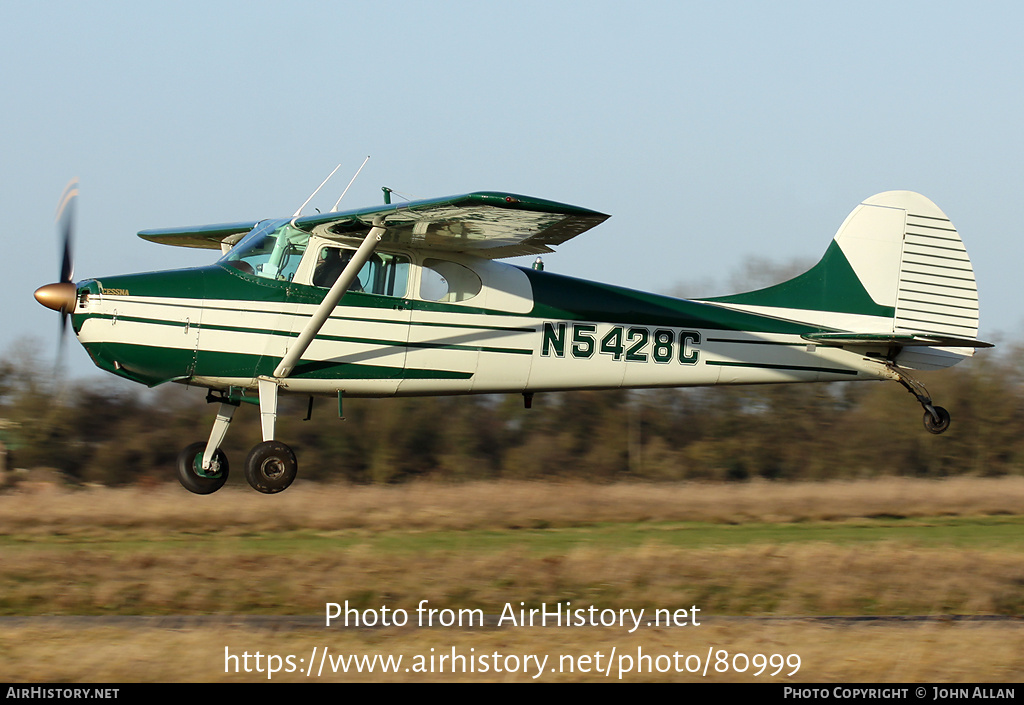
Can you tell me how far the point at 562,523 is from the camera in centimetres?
1499

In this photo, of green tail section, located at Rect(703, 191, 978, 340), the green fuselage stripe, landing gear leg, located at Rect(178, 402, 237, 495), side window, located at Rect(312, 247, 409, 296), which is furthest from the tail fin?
landing gear leg, located at Rect(178, 402, 237, 495)

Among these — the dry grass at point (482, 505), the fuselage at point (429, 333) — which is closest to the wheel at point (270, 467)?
the fuselage at point (429, 333)

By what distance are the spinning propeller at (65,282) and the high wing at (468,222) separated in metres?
2.17

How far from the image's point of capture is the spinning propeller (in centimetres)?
979

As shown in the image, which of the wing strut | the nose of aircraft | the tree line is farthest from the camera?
the tree line

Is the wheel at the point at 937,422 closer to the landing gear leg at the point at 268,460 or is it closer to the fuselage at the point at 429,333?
the fuselage at the point at 429,333

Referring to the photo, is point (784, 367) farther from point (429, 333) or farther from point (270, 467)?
point (270, 467)

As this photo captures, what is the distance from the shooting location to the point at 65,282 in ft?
33.0

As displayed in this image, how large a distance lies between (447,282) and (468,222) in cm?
129

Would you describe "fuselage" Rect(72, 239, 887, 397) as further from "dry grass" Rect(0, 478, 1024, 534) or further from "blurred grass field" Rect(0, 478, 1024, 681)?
"dry grass" Rect(0, 478, 1024, 534)

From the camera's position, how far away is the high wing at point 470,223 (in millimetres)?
8562

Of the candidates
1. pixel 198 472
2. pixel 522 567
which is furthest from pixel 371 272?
pixel 522 567

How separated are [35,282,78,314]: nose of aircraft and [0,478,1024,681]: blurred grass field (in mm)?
2411
